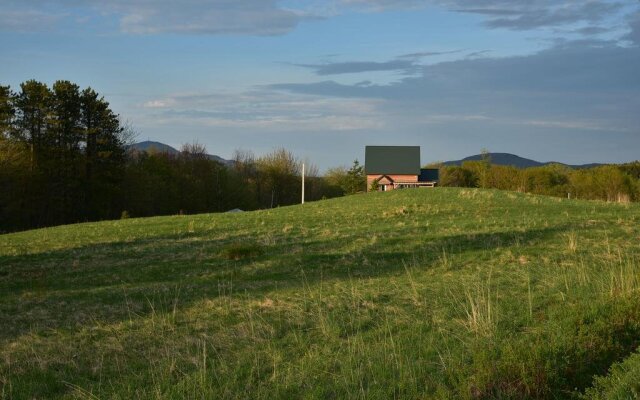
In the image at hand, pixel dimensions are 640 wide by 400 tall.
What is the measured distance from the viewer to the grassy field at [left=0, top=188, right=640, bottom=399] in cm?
607

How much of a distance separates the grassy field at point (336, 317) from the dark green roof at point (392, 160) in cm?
5738

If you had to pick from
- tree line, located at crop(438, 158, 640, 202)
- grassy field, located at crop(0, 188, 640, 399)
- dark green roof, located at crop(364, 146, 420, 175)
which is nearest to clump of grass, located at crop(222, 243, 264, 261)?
grassy field, located at crop(0, 188, 640, 399)

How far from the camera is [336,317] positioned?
8.77 metres

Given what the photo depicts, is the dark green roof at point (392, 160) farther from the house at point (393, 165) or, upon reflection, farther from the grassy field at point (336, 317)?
the grassy field at point (336, 317)

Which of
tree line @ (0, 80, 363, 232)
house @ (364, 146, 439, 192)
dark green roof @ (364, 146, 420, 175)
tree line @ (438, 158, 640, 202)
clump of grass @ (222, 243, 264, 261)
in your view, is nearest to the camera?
clump of grass @ (222, 243, 264, 261)

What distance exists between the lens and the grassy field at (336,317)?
607 cm

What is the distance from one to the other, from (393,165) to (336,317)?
6846 centimetres

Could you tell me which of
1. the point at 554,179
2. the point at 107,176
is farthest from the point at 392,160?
the point at 107,176

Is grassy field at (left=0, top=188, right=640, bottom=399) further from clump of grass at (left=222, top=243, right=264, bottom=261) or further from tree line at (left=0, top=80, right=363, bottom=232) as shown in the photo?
tree line at (left=0, top=80, right=363, bottom=232)

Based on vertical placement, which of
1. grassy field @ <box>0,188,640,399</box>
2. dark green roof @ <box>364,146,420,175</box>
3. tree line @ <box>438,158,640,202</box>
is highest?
dark green roof @ <box>364,146,420,175</box>

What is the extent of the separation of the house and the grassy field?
57254mm

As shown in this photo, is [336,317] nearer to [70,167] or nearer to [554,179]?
[70,167]

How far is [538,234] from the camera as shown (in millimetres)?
16891

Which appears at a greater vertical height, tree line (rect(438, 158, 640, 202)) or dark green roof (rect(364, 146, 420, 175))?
dark green roof (rect(364, 146, 420, 175))
